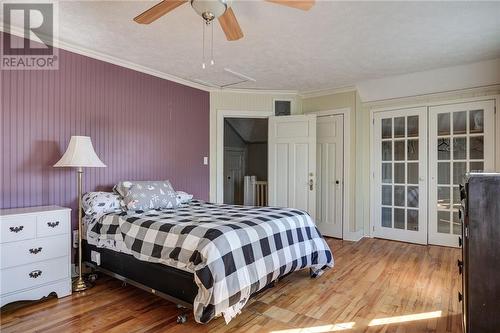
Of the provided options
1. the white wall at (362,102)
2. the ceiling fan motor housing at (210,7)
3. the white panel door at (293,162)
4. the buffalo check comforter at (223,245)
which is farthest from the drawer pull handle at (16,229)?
the white panel door at (293,162)

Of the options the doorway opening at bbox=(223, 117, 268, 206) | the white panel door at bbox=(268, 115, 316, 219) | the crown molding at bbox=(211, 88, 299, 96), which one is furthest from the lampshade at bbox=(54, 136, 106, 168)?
the doorway opening at bbox=(223, 117, 268, 206)

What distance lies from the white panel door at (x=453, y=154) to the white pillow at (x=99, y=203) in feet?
13.4

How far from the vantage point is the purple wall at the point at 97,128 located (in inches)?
105

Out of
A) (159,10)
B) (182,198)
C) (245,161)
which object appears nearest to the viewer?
(159,10)

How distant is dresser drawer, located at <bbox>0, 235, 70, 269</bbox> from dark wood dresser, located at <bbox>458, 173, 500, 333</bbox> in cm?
296

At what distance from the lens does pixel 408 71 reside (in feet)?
12.6

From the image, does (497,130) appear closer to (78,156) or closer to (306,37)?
(306,37)

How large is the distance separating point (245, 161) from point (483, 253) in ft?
18.2

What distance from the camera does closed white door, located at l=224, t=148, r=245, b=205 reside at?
21.1 ft

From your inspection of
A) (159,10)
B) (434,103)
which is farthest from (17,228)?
(434,103)

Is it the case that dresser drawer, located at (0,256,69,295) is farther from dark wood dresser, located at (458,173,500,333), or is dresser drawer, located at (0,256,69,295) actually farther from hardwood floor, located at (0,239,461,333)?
dark wood dresser, located at (458,173,500,333)

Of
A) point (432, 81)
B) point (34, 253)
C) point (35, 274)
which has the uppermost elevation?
point (432, 81)

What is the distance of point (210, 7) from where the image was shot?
1859mm

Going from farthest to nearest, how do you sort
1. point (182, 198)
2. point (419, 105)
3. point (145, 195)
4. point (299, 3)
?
point (419, 105)
point (182, 198)
point (145, 195)
point (299, 3)
